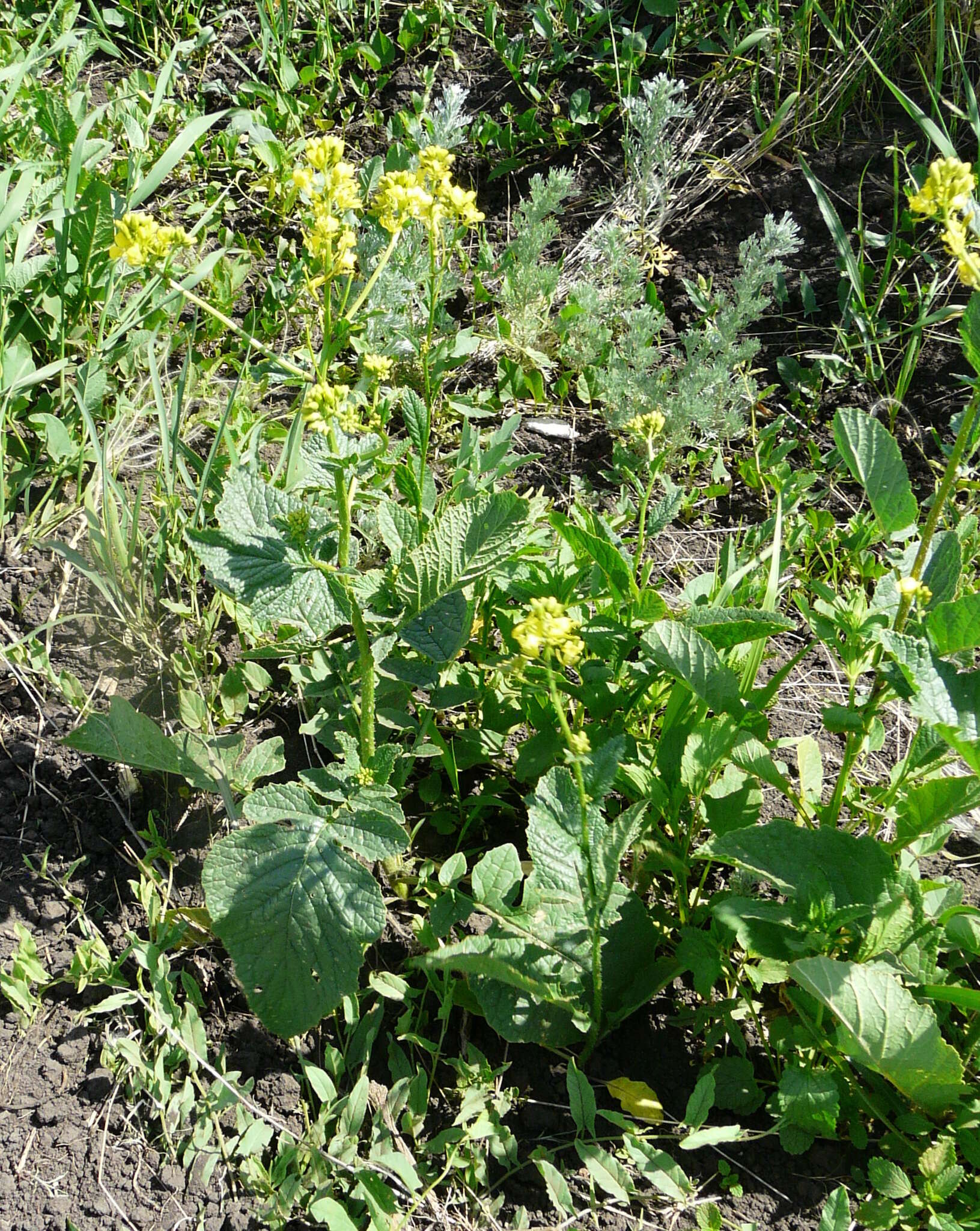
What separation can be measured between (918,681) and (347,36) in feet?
10.5

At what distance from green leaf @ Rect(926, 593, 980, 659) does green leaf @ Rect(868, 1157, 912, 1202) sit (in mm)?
783

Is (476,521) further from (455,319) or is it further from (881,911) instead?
(455,319)

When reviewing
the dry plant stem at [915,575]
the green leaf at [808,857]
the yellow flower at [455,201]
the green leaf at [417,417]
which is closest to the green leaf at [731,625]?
the dry plant stem at [915,575]

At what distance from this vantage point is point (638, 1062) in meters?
1.83

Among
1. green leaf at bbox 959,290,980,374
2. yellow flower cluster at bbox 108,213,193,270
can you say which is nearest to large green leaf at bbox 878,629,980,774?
green leaf at bbox 959,290,980,374

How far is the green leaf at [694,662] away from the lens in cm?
175

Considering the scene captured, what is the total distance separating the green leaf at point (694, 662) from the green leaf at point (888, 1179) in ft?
2.39

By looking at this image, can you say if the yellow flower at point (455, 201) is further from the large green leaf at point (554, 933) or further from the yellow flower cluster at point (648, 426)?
the large green leaf at point (554, 933)

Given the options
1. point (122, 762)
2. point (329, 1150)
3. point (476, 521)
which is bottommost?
point (329, 1150)

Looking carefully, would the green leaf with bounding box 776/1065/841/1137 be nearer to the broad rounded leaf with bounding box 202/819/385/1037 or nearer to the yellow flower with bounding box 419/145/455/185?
the broad rounded leaf with bounding box 202/819/385/1037

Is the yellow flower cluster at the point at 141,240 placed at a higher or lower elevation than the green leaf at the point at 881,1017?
higher

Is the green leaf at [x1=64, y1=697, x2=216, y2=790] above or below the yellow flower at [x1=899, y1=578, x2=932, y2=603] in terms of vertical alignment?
below

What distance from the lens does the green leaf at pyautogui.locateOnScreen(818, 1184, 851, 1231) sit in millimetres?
1518

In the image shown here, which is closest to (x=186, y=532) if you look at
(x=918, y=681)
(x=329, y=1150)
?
(x=329, y=1150)
